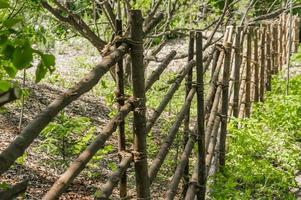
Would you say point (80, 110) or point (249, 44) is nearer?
point (249, 44)

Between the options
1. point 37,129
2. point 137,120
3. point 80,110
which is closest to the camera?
point 37,129

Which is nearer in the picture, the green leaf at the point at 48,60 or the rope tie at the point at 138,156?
the green leaf at the point at 48,60

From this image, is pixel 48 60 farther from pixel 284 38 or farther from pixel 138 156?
pixel 284 38

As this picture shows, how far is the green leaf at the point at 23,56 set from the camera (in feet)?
3.86

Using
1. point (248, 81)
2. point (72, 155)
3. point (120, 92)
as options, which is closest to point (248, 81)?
point (248, 81)

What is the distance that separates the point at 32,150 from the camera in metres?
5.36

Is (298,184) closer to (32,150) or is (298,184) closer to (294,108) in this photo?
(294,108)

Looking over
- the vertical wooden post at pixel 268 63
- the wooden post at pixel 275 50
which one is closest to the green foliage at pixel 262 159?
the vertical wooden post at pixel 268 63

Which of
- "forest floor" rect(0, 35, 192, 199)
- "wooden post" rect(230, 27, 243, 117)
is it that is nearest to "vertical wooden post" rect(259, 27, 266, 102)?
"wooden post" rect(230, 27, 243, 117)

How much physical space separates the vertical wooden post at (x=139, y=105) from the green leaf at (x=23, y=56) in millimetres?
1033

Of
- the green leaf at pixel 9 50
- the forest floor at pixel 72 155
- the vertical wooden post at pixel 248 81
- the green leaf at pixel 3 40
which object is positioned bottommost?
the forest floor at pixel 72 155

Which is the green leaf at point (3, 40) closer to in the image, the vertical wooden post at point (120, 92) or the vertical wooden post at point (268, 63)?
the vertical wooden post at point (120, 92)

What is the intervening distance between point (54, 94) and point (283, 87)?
12.6 ft

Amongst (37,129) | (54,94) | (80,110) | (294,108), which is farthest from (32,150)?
(37,129)
